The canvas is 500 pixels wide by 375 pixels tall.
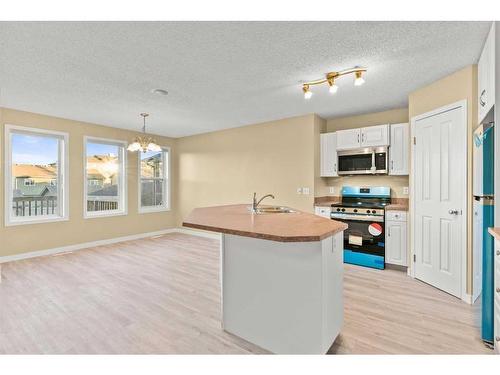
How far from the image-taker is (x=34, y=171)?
14.8 feet

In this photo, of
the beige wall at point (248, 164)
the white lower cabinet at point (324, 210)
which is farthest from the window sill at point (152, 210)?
the white lower cabinet at point (324, 210)

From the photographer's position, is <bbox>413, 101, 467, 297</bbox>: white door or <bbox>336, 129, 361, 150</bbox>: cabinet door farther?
<bbox>336, 129, 361, 150</bbox>: cabinet door

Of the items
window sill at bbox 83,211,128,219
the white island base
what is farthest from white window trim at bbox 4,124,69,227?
the white island base

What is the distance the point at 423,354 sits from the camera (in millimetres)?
1848

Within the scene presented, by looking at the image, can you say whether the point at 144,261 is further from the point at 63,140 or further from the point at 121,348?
the point at 63,140

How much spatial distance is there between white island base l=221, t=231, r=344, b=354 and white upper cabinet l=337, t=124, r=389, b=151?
2.66m

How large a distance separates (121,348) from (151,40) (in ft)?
8.31

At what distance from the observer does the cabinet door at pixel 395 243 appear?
3637 mm

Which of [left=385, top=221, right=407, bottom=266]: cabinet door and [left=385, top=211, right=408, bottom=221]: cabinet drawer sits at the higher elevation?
[left=385, top=211, right=408, bottom=221]: cabinet drawer

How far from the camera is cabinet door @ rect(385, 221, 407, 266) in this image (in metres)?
3.64

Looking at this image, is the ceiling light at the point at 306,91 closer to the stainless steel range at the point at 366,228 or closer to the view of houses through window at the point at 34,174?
the stainless steel range at the point at 366,228

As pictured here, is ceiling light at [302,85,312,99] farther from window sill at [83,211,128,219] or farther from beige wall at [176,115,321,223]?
window sill at [83,211,128,219]

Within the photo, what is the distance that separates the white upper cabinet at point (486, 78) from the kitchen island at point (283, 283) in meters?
1.84

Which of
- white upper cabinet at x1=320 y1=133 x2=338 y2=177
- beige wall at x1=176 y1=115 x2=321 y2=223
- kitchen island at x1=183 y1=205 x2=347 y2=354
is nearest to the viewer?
kitchen island at x1=183 y1=205 x2=347 y2=354
